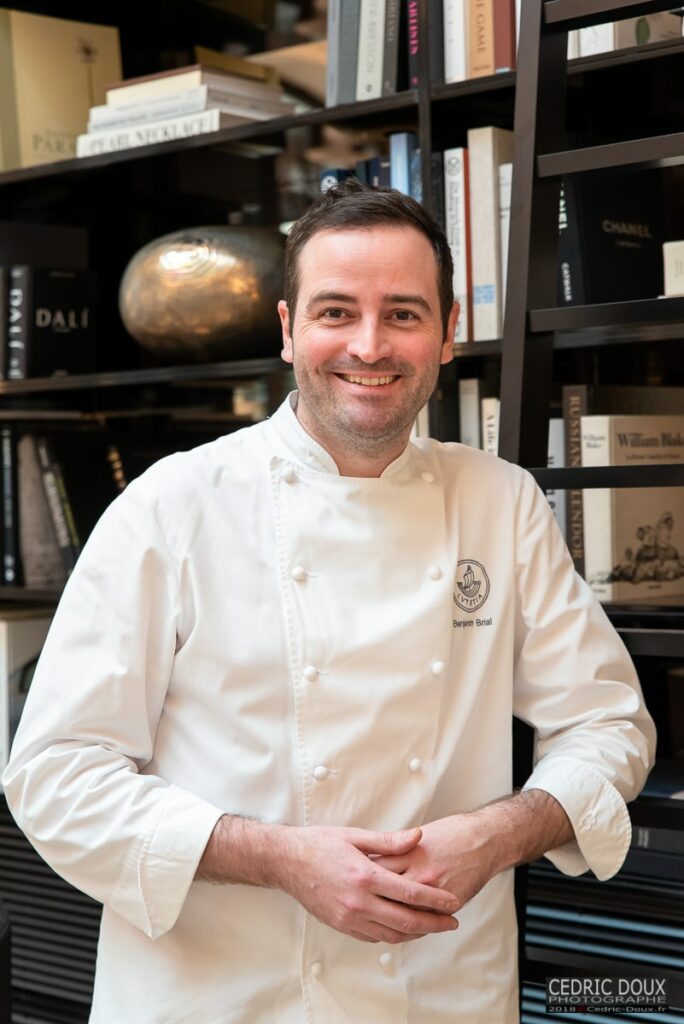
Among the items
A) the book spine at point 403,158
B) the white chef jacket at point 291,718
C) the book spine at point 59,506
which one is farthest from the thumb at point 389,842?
the book spine at point 59,506

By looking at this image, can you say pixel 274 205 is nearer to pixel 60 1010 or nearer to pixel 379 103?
pixel 379 103

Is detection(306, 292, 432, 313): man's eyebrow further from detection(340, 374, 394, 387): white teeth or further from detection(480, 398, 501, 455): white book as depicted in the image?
detection(480, 398, 501, 455): white book

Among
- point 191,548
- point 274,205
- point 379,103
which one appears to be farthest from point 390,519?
point 274,205

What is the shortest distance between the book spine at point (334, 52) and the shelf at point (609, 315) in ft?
2.10

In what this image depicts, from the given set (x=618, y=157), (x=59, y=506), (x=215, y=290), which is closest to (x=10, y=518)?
(x=59, y=506)

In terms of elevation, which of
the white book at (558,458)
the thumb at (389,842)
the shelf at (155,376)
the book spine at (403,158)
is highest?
the book spine at (403,158)

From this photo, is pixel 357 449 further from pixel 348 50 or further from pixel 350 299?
pixel 348 50

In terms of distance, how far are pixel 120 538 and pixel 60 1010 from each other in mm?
1387

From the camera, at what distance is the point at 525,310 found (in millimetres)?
1657

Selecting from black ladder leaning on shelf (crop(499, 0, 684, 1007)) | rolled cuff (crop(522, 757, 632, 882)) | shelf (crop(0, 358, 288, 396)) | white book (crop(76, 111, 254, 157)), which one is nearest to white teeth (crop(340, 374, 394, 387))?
black ladder leaning on shelf (crop(499, 0, 684, 1007))

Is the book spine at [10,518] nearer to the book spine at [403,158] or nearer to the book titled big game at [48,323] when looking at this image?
the book titled big game at [48,323]

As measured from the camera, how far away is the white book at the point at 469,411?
205cm

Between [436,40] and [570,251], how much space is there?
38 cm

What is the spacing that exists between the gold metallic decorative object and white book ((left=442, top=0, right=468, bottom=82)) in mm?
459
